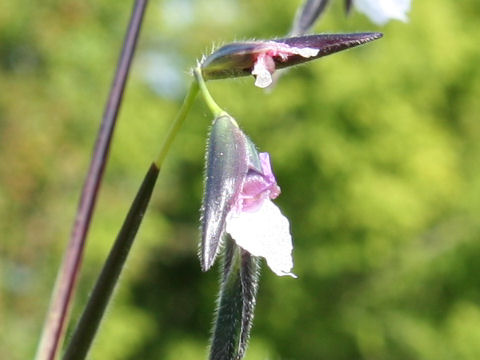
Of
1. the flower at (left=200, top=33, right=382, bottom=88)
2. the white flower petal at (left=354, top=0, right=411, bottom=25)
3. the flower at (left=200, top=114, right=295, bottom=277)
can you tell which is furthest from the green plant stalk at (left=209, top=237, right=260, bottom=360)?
the white flower petal at (left=354, top=0, right=411, bottom=25)

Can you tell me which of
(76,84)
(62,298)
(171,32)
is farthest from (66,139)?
(62,298)

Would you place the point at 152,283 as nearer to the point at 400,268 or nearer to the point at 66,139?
the point at 66,139

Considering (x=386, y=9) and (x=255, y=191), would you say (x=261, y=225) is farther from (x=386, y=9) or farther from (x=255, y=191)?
(x=386, y=9)

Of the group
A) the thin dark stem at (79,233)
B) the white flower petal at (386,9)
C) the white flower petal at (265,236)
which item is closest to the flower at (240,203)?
the white flower petal at (265,236)

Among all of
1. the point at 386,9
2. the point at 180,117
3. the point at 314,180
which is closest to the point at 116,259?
the point at 180,117

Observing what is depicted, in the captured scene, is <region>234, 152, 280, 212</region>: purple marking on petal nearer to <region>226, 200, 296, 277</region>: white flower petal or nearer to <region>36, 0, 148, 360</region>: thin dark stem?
<region>226, 200, 296, 277</region>: white flower petal
